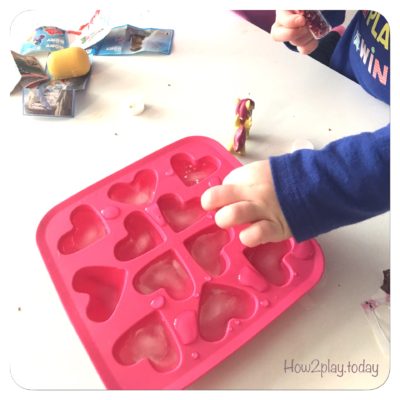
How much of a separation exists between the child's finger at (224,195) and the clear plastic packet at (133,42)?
11.1 inches

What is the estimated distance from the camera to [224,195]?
0.44m

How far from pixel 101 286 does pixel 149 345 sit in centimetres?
8

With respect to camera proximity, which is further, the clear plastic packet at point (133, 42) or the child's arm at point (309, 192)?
the clear plastic packet at point (133, 42)

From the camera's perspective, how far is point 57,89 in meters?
0.57

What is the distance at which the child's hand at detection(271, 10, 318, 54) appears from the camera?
54 centimetres

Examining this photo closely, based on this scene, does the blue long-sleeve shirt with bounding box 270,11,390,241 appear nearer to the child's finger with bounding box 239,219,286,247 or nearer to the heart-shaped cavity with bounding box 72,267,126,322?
the child's finger with bounding box 239,219,286,247

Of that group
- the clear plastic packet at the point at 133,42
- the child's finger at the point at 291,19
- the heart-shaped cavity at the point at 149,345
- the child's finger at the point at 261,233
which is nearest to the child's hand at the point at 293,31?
the child's finger at the point at 291,19

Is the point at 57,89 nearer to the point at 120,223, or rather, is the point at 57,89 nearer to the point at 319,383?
the point at 120,223

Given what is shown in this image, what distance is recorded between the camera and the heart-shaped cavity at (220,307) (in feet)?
1.36

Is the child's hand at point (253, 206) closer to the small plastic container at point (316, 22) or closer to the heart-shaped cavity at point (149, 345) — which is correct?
the heart-shaped cavity at point (149, 345)

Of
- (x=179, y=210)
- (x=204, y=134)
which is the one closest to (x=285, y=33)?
(x=204, y=134)

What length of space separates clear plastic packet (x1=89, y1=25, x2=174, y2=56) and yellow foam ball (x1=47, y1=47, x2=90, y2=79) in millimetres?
48

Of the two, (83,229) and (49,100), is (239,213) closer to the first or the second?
(83,229)
